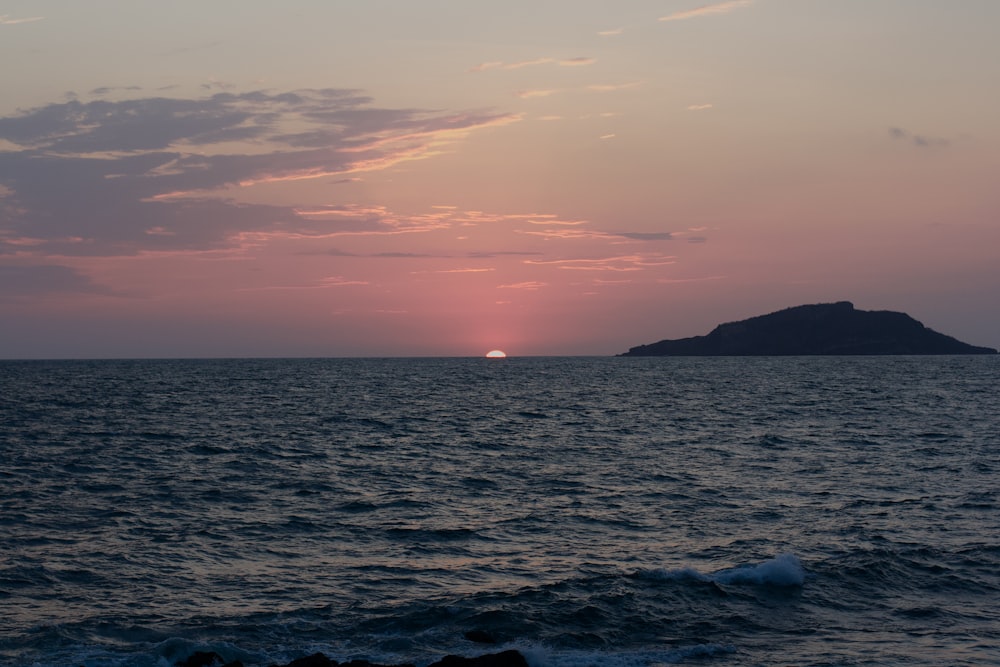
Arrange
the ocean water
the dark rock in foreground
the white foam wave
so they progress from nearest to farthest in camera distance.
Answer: the dark rock in foreground
the ocean water
the white foam wave

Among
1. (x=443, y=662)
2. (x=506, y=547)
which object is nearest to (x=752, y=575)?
(x=506, y=547)

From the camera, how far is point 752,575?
25.5 m

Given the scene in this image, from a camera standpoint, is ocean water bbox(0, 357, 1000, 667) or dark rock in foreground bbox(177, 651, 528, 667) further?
ocean water bbox(0, 357, 1000, 667)

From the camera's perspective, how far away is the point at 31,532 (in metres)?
30.6

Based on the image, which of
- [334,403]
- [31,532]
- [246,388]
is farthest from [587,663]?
[246,388]

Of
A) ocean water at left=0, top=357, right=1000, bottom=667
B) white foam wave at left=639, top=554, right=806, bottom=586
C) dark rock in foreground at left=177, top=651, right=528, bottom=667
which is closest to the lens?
dark rock in foreground at left=177, top=651, right=528, bottom=667

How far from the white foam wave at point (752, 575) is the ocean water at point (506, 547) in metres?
0.10

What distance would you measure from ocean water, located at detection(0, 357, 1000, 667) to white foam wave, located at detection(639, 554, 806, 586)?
10 centimetres

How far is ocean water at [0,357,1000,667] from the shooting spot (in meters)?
21.1

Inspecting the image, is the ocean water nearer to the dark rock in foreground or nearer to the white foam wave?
the white foam wave

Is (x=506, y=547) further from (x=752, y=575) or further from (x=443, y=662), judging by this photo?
(x=443, y=662)

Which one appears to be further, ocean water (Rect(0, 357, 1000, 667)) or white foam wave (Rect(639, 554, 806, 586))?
white foam wave (Rect(639, 554, 806, 586))

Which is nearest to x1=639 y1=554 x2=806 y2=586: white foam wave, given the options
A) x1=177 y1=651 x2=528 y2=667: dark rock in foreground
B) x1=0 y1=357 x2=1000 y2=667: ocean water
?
x1=0 y1=357 x2=1000 y2=667: ocean water

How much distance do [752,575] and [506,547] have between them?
760cm
